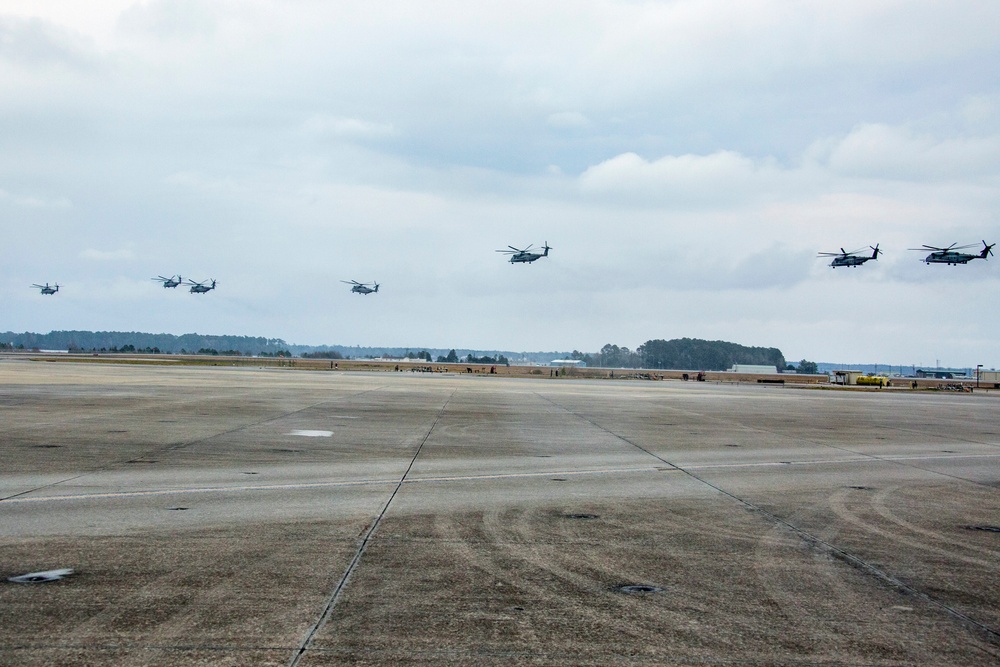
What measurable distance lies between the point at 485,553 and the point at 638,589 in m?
1.93

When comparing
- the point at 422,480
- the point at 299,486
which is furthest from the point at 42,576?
the point at 422,480

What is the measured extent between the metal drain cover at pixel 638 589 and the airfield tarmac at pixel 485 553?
0.04 meters

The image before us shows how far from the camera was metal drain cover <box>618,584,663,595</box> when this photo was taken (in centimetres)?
736

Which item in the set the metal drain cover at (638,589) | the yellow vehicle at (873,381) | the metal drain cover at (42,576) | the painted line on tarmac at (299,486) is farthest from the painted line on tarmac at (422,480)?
the yellow vehicle at (873,381)

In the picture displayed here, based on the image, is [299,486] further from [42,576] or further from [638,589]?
[638,589]

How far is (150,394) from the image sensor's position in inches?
1400

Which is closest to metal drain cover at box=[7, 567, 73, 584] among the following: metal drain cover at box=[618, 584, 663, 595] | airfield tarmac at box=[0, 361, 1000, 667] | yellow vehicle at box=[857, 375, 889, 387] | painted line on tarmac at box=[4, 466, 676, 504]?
airfield tarmac at box=[0, 361, 1000, 667]

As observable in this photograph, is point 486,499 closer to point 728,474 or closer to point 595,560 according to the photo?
point 595,560

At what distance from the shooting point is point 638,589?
24.4ft

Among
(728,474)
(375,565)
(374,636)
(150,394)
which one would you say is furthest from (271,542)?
(150,394)

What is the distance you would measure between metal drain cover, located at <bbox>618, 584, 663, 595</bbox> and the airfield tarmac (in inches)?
1.4

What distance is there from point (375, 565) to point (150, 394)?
31184 millimetres

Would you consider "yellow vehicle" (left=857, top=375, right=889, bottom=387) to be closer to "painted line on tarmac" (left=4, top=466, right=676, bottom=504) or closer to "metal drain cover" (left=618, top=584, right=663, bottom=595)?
"painted line on tarmac" (left=4, top=466, right=676, bottom=504)

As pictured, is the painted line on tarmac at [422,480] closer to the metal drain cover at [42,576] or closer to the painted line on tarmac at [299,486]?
the painted line on tarmac at [299,486]
